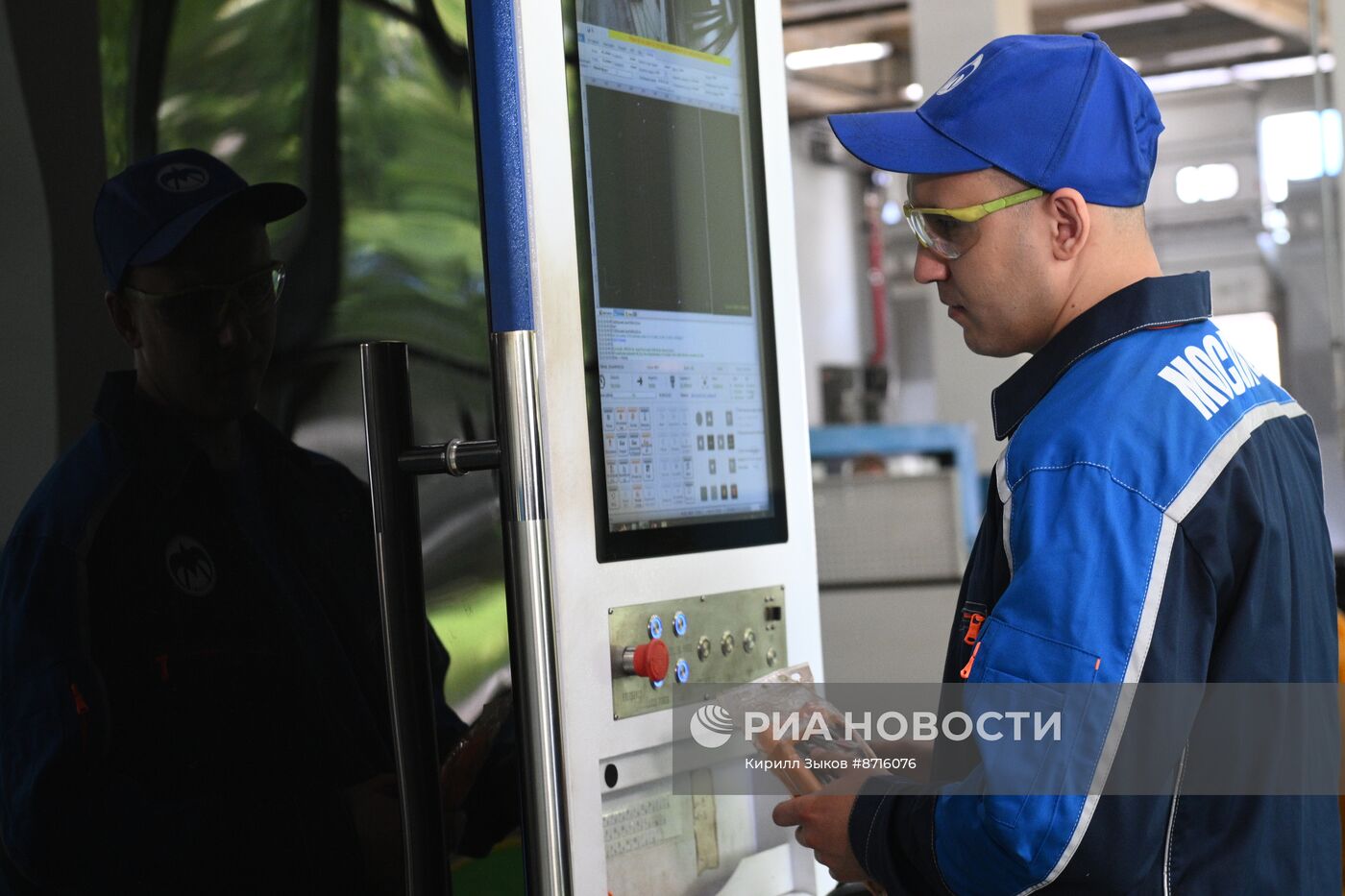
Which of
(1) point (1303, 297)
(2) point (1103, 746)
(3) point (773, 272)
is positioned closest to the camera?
(2) point (1103, 746)

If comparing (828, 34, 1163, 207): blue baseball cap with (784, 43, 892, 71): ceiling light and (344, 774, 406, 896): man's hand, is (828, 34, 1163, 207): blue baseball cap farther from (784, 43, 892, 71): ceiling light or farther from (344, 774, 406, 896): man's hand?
(784, 43, 892, 71): ceiling light

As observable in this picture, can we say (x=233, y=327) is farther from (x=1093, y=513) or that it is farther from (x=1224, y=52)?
(x=1224, y=52)

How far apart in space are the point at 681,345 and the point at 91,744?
74 centimetres

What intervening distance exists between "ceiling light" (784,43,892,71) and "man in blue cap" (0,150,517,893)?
34.9 ft

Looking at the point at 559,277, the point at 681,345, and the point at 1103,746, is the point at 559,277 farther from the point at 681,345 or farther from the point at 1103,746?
the point at 1103,746

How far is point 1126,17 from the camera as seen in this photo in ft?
36.4

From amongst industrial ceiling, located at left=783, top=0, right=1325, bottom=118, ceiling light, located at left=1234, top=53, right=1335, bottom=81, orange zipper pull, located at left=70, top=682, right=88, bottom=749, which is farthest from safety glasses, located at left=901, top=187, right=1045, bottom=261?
ceiling light, located at left=1234, top=53, right=1335, bottom=81

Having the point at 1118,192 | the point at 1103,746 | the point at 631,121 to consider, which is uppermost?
the point at 631,121

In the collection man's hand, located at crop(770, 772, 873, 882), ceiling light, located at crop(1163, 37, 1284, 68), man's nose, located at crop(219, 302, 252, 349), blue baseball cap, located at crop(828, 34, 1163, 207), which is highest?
ceiling light, located at crop(1163, 37, 1284, 68)

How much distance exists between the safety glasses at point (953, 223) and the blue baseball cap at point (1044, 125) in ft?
0.10

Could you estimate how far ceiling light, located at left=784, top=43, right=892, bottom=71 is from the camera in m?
11.4

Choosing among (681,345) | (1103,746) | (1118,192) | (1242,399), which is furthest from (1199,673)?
(681,345)

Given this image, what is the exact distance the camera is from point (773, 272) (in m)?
1.65

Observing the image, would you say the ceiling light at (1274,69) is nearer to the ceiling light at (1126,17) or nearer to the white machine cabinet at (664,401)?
the ceiling light at (1126,17)
